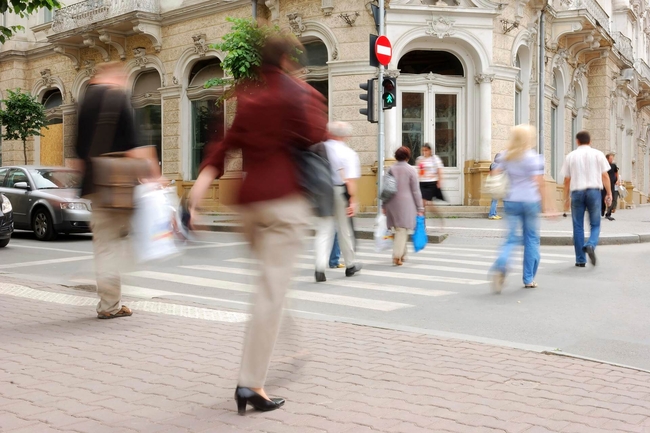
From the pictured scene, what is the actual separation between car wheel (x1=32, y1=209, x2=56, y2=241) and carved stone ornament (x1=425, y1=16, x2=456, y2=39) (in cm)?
1111

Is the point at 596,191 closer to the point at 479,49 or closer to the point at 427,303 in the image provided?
the point at 427,303

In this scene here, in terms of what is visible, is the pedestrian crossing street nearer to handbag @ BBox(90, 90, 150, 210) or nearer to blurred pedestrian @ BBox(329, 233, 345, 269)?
blurred pedestrian @ BBox(329, 233, 345, 269)

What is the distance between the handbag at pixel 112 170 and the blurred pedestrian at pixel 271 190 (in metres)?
2.07

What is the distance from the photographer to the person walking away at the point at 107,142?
588 centimetres

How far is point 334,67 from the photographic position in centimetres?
2097

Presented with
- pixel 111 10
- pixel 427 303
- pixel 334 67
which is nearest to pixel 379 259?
pixel 427 303

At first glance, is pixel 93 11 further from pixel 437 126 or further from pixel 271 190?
pixel 271 190

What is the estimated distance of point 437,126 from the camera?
70.7ft

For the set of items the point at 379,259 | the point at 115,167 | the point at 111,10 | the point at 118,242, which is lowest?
the point at 379,259

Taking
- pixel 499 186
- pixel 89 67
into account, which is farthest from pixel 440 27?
pixel 89 67

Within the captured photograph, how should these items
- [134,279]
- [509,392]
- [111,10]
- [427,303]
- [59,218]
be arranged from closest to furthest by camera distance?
[509,392] < [427,303] < [134,279] < [59,218] < [111,10]

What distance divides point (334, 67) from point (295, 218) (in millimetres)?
17498

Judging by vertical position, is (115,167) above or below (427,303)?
above

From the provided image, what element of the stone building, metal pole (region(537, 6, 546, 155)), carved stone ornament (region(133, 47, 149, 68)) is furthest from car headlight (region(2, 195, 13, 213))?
metal pole (region(537, 6, 546, 155))
